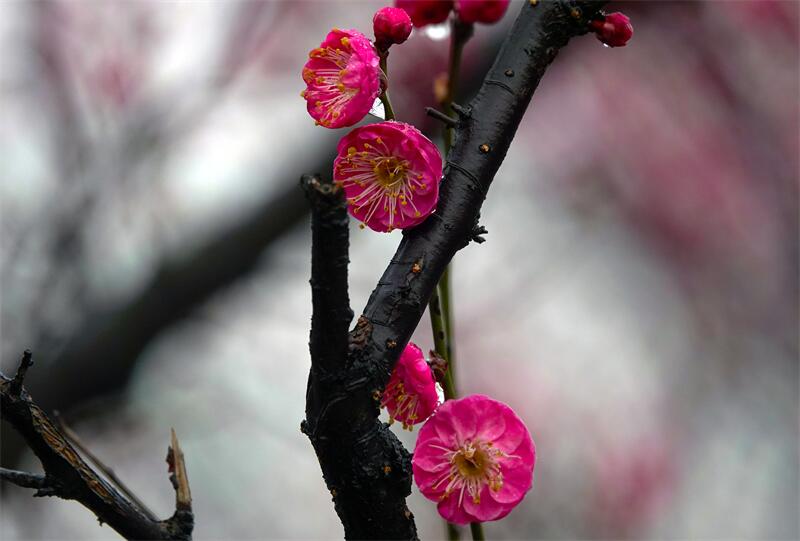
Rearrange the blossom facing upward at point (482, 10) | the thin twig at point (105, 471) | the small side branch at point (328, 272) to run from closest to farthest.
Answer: the small side branch at point (328, 272), the thin twig at point (105, 471), the blossom facing upward at point (482, 10)

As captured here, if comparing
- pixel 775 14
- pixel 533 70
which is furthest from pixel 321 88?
pixel 775 14

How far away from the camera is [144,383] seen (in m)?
2.37

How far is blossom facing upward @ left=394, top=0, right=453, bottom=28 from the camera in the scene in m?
0.76

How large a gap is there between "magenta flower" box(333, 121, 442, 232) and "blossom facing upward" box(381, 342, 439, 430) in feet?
0.39

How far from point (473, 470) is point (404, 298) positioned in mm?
182

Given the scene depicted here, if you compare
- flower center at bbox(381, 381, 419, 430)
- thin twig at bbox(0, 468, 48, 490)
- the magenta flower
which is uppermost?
the magenta flower

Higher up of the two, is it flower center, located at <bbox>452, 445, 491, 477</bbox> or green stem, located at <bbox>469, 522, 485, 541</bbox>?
flower center, located at <bbox>452, 445, 491, 477</bbox>

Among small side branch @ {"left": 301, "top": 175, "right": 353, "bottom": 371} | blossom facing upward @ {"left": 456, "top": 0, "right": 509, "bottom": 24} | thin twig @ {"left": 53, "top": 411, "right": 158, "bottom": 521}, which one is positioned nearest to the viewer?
small side branch @ {"left": 301, "top": 175, "right": 353, "bottom": 371}

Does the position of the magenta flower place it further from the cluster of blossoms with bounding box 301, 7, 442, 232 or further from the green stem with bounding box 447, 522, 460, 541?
the green stem with bounding box 447, 522, 460, 541

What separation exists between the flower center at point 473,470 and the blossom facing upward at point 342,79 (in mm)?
311

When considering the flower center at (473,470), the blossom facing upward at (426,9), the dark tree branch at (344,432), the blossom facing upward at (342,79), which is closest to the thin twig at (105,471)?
the dark tree branch at (344,432)

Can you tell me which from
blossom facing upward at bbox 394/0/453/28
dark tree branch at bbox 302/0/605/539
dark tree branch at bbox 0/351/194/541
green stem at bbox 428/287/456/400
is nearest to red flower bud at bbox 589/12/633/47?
dark tree branch at bbox 302/0/605/539

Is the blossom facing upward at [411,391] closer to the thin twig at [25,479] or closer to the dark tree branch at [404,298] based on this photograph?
the dark tree branch at [404,298]

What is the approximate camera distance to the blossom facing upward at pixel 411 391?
68cm
